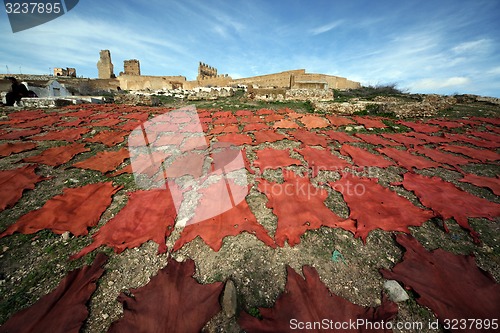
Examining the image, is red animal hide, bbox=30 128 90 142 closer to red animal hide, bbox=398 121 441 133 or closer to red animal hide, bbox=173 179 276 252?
red animal hide, bbox=173 179 276 252

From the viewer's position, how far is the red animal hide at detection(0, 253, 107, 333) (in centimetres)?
157

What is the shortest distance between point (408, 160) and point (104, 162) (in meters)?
6.96

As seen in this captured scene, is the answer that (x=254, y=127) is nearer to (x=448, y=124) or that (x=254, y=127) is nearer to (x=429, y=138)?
(x=429, y=138)

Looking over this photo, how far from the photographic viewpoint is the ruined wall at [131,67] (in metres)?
36.1

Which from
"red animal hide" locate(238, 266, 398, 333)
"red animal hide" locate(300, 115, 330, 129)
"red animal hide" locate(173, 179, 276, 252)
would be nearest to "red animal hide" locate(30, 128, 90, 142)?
"red animal hide" locate(173, 179, 276, 252)

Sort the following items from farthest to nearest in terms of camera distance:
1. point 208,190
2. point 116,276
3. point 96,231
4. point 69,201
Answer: point 208,190 < point 69,201 < point 96,231 < point 116,276

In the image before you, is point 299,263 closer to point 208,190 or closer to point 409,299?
point 409,299

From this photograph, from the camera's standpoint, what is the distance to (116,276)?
203cm

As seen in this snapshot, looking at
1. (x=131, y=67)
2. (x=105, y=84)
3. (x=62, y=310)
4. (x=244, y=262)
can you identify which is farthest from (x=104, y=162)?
(x=131, y=67)

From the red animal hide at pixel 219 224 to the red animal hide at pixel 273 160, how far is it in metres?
1.33

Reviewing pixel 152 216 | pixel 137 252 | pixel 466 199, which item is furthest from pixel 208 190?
pixel 466 199

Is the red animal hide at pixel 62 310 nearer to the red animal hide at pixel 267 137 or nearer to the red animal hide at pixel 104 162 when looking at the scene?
the red animal hide at pixel 104 162

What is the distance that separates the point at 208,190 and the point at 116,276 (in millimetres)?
1646

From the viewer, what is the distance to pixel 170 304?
1.72 meters
